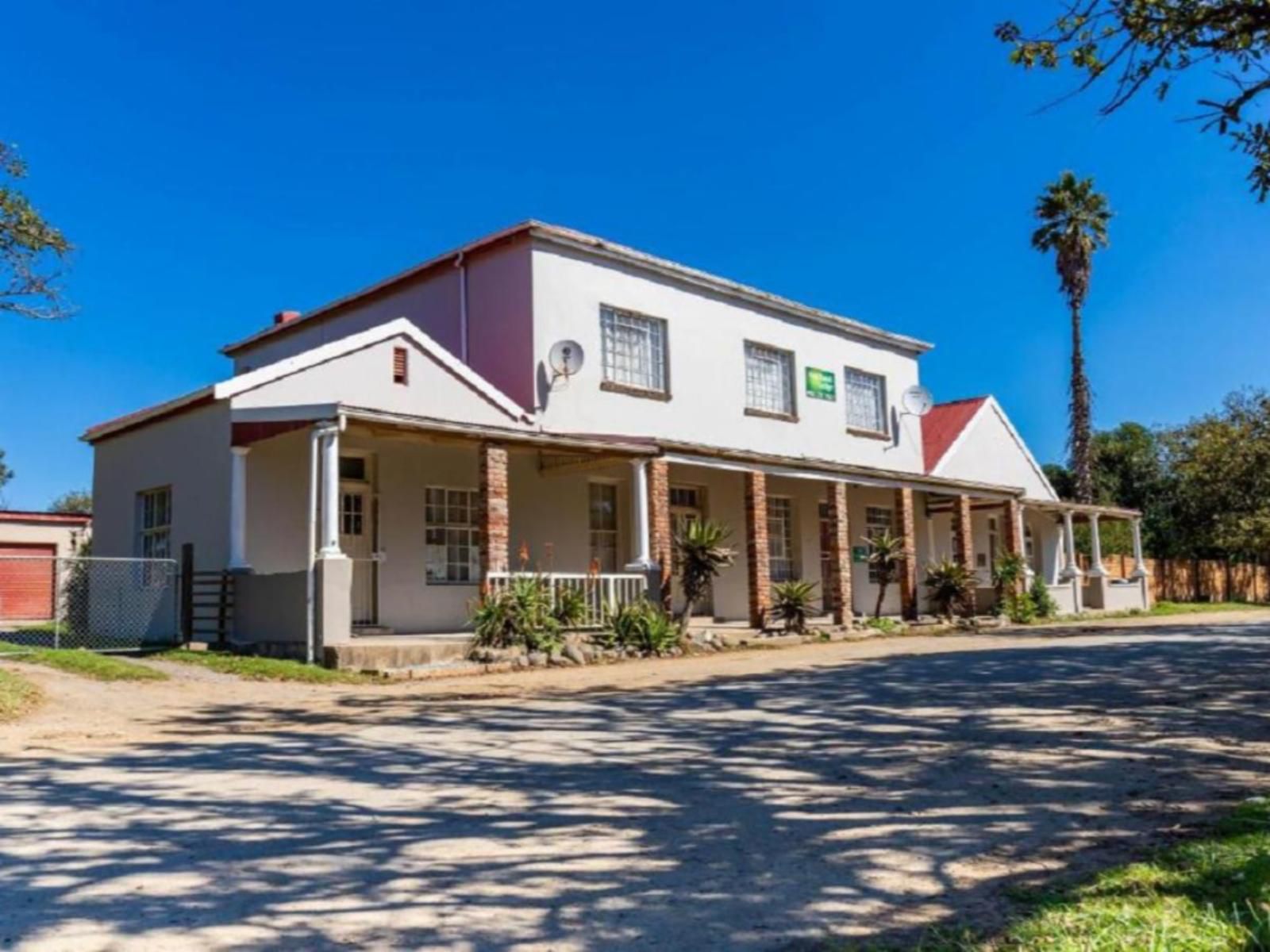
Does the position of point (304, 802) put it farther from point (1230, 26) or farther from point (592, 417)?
point (592, 417)

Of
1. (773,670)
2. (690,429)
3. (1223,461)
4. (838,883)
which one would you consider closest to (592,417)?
(690,429)

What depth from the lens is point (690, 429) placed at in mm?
20172

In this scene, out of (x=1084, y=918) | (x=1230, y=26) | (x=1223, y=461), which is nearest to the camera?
(x=1084, y=918)

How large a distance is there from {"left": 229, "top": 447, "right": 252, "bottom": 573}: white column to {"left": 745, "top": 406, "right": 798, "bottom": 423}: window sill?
1011 cm

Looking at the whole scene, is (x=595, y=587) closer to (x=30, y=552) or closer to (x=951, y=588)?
(x=951, y=588)

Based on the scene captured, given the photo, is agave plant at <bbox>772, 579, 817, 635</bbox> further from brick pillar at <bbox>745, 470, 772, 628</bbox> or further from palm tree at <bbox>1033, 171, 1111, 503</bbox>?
palm tree at <bbox>1033, 171, 1111, 503</bbox>

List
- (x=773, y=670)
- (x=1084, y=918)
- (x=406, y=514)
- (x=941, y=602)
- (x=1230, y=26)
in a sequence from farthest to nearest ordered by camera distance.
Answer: (x=941, y=602)
(x=406, y=514)
(x=773, y=670)
(x=1230, y=26)
(x=1084, y=918)

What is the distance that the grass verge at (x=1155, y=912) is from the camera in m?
3.45

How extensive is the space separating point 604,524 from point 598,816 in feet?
46.7

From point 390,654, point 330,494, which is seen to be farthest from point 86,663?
point 390,654

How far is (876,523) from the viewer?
2575 centimetres

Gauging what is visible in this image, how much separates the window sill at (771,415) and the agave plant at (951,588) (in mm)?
4606

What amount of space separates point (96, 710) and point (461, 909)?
7.51 m

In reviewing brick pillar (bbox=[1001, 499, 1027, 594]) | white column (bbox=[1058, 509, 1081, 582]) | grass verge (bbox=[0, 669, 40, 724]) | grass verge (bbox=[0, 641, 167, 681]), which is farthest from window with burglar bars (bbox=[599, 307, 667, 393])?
white column (bbox=[1058, 509, 1081, 582])
